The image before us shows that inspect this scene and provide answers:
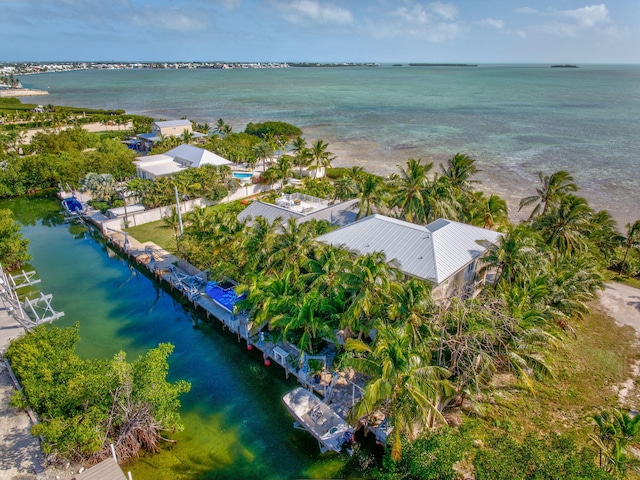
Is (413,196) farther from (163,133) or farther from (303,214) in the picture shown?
(163,133)

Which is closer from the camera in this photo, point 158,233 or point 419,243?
point 419,243

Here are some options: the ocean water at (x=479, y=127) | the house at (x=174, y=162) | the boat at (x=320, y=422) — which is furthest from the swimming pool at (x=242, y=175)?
the boat at (x=320, y=422)

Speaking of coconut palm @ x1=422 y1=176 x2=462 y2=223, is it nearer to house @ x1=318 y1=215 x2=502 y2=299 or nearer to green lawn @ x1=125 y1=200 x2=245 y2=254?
house @ x1=318 y1=215 x2=502 y2=299

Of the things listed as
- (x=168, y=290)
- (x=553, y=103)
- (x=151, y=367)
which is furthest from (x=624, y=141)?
(x=151, y=367)

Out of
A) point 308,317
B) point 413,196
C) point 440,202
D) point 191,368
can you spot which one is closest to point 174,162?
point 413,196

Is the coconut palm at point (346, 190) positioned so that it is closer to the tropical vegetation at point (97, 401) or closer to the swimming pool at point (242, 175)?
the swimming pool at point (242, 175)
